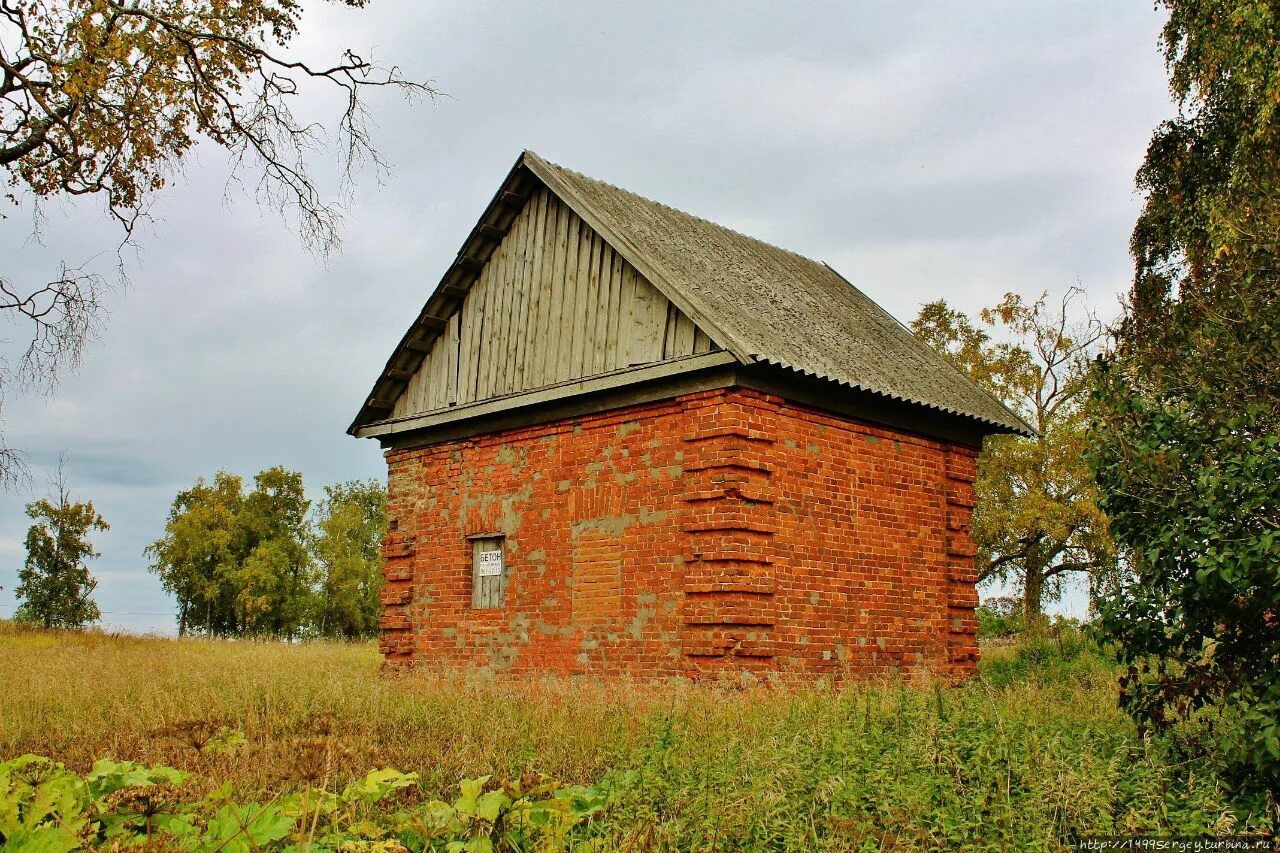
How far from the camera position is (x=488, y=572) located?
13.8 m

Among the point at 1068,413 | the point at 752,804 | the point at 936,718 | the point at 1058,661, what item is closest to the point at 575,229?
the point at 936,718

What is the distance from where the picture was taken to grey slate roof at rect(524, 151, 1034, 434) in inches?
452

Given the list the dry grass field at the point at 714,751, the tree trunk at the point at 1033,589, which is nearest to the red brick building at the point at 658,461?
the dry grass field at the point at 714,751

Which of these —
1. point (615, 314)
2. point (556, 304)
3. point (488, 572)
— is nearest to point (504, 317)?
point (556, 304)

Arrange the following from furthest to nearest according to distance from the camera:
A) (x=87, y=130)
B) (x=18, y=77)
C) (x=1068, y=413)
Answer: (x=1068, y=413), (x=87, y=130), (x=18, y=77)

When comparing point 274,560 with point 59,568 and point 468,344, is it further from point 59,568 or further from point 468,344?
point 468,344

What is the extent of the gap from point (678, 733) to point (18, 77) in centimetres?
1124

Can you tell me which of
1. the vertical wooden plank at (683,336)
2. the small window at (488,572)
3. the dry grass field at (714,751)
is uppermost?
the vertical wooden plank at (683,336)

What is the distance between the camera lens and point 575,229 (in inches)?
523

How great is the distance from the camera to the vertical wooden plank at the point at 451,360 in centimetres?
1466

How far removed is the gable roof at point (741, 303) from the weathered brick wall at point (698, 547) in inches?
25.1

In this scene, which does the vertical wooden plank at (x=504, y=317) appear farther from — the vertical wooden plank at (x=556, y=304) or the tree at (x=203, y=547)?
the tree at (x=203, y=547)

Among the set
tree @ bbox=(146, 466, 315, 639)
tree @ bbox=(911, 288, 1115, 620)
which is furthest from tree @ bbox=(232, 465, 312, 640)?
tree @ bbox=(911, 288, 1115, 620)

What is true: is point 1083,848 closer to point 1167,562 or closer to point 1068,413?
point 1167,562
